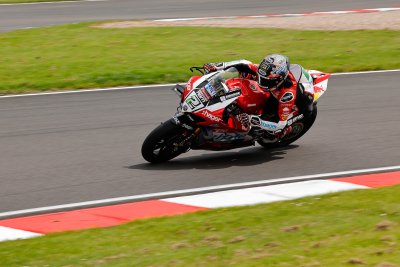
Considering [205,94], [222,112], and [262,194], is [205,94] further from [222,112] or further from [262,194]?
[262,194]

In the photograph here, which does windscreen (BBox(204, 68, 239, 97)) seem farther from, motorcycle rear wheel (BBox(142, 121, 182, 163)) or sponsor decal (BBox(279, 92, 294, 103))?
sponsor decal (BBox(279, 92, 294, 103))

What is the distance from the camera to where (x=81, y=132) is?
9406 millimetres

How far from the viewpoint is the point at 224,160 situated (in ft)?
26.9

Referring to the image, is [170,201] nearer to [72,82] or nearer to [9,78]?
[72,82]

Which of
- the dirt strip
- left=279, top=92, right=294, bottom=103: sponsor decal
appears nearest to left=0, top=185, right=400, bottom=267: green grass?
left=279, top=92, right=294, bottom=103: sponsor decal

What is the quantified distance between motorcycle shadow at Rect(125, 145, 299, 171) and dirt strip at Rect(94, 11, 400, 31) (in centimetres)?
1158

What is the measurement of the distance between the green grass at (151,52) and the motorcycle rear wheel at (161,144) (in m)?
5.34

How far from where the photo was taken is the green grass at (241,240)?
439cm

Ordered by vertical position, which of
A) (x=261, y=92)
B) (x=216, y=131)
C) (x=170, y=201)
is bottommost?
(x=170, y=201)

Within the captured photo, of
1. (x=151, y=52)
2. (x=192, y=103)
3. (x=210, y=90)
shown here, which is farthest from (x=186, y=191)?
(x=151, y=52)

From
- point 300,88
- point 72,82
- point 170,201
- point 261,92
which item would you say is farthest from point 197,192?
point 72,82

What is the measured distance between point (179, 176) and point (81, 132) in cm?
274

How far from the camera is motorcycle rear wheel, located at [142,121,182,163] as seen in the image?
7.29 m

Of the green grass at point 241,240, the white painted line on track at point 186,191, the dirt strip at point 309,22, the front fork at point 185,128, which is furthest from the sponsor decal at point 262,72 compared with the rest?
the dirt strip at point 309,22
